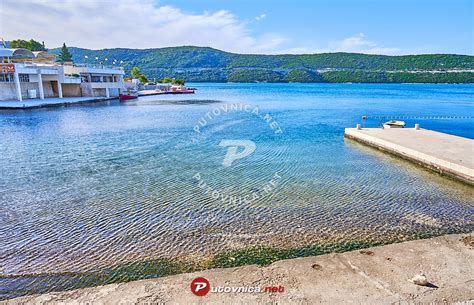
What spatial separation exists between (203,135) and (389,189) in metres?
11.3

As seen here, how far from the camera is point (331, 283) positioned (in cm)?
459

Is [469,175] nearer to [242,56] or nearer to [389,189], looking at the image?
[389,189]

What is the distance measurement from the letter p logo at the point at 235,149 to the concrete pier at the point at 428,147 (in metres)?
5.74

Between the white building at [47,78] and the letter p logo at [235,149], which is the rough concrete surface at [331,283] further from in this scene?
the white building at [47,78]

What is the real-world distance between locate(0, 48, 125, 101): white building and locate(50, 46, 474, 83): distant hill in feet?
278

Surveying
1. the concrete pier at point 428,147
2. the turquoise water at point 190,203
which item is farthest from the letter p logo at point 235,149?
the concrete pier at point 428,147

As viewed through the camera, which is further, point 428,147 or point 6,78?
point 6,78

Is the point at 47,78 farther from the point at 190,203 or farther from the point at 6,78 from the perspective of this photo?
the point at 190,203

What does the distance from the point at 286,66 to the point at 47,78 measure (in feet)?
420

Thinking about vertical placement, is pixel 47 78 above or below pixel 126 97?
above

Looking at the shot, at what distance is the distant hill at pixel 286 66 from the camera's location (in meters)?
124

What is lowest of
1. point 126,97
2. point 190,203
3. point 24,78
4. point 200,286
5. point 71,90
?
point 190,203

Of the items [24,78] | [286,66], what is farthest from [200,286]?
[286,66]

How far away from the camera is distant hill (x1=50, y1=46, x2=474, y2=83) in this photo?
124 metres
